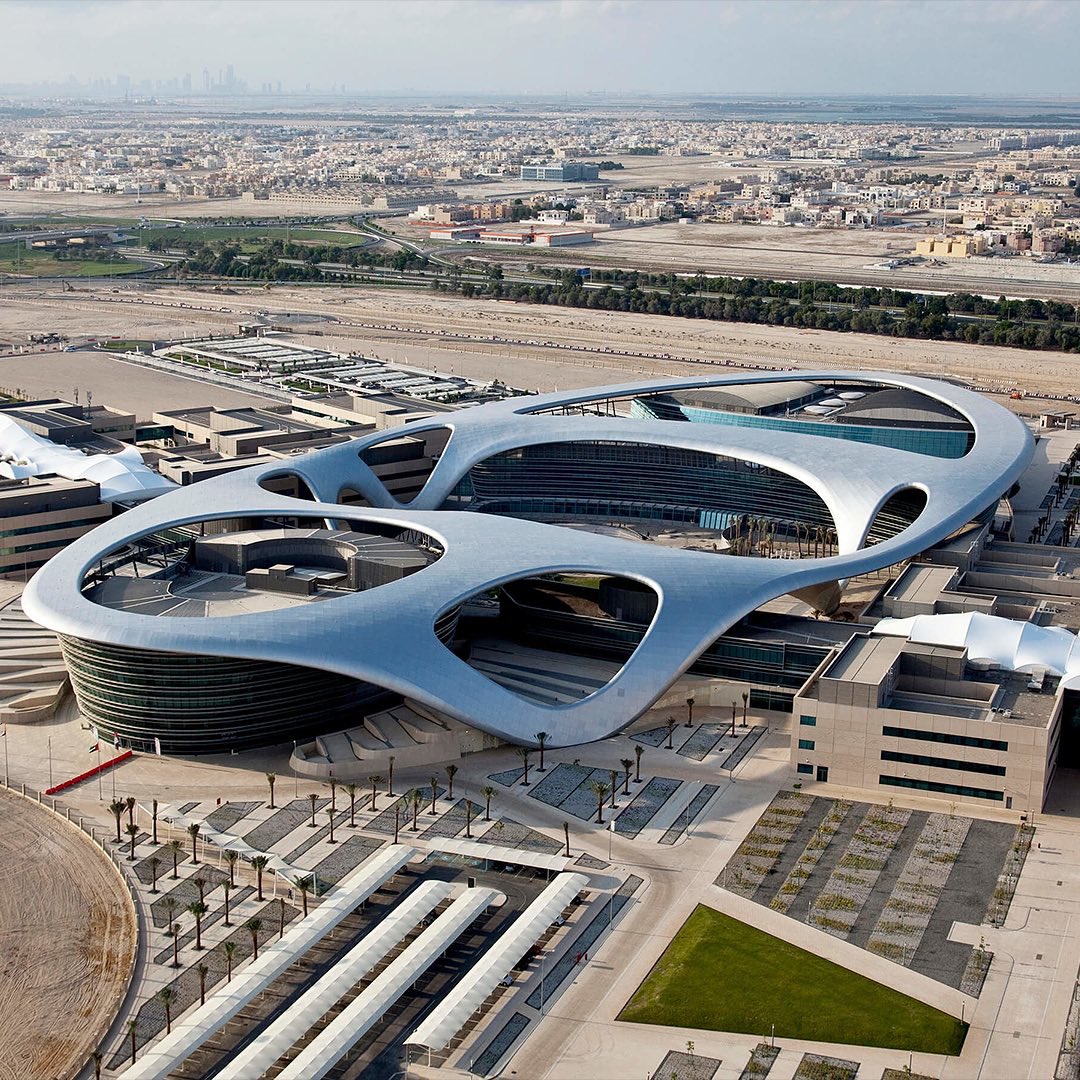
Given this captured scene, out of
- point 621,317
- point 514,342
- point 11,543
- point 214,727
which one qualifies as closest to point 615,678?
point 214,727

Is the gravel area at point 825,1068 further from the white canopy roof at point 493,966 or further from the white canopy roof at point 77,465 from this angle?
the white canopy roof at point 77,465

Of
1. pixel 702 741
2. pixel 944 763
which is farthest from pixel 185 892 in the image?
pixel 944 763

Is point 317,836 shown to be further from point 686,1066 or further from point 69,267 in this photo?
point 69,267

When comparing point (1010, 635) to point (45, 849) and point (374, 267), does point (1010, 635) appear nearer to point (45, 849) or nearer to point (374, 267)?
point (45, 849)

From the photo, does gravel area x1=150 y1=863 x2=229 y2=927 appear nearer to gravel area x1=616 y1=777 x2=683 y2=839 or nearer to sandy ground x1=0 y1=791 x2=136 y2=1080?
sandy ground x1=0 y1=791 x2=136 y2=1080

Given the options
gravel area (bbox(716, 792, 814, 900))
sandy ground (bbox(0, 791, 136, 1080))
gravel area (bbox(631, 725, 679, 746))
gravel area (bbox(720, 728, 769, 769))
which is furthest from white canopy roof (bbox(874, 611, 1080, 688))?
sandy ground (bbox(0, 791, 136, 1080))

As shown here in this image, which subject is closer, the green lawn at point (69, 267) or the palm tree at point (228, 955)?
the palm tree at point (228, 955)

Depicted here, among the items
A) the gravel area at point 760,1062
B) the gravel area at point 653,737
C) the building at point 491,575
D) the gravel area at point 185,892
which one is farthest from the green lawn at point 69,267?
the gravel area at point 760,1062
